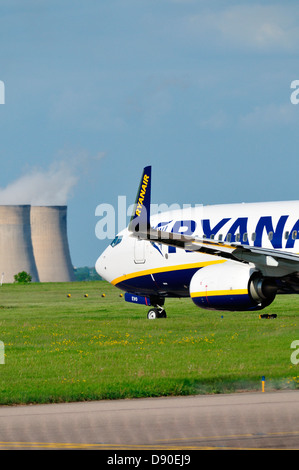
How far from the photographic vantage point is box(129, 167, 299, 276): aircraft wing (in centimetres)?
2798

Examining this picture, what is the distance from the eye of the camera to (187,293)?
3481 centimetres

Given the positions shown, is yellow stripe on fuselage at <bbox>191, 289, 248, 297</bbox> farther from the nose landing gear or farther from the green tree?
the green tree

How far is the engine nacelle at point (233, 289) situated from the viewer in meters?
28.2

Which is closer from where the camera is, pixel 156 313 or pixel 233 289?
pixel 233 289

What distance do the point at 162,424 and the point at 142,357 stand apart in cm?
971

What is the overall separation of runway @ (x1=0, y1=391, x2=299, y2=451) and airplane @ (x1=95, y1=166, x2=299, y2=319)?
10.6 metres

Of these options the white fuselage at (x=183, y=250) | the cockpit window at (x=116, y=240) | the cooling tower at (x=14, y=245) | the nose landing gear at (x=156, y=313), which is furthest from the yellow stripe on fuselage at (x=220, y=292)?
the cooling tower at (x=14, y=245)

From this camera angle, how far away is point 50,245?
518 ft

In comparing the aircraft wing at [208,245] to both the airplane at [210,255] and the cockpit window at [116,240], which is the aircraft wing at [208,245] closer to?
the airplane at [210,255]

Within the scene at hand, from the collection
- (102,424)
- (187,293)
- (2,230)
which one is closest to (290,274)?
(187,293)

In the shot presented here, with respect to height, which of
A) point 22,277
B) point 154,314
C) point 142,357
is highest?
point 22,277

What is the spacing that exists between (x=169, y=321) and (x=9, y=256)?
11391 centimetres

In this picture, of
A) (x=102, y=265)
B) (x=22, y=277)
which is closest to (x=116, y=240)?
(x=102, y=265)

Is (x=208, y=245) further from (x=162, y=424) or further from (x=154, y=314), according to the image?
(x=162, y=424)
